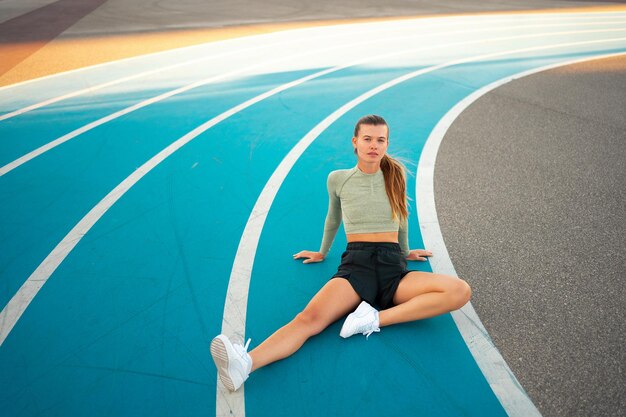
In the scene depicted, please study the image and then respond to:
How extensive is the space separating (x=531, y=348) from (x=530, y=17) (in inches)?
660

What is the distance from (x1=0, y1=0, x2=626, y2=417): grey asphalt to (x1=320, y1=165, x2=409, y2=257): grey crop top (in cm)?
91

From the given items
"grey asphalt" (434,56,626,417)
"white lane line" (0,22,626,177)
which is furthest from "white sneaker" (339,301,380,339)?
"white lane line" (0,22,626,177)

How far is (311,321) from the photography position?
10.3 ft

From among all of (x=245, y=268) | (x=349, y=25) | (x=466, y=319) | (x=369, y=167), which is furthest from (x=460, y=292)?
(x=349, y=25)

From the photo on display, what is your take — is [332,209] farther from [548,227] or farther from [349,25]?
[349,25]

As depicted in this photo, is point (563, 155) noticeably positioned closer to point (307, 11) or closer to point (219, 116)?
point (219, 116)

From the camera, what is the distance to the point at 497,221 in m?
4.55

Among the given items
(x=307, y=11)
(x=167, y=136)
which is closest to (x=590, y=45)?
(x=307, y=11)

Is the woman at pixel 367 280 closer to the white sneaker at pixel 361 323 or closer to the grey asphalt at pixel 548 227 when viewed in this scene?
the white sneaker at pixel 361 323

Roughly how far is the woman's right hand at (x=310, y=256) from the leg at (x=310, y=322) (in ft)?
1.90

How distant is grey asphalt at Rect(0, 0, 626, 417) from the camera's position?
2975 millimetres

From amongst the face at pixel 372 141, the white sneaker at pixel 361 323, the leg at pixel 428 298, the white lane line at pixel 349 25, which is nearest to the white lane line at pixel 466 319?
the leg at pixel 428 298

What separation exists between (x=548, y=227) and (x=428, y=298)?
2.00m

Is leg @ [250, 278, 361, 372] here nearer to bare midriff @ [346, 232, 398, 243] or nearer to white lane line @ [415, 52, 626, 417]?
bare midriff @ [346, 232, 398, 243]
